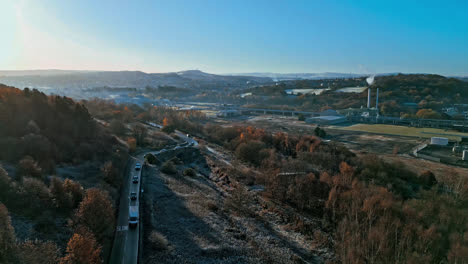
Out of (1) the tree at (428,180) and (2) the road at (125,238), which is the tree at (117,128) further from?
(1) the tree at (428,180)

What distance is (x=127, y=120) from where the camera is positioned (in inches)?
1620

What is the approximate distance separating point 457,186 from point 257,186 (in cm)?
1137

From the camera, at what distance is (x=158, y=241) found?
418 inches


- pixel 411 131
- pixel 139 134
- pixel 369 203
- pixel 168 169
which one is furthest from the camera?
pixel 411 131

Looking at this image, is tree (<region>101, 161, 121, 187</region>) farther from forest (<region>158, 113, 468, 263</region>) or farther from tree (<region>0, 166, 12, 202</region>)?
forest (<region>158, 113, 468, 263</region>)

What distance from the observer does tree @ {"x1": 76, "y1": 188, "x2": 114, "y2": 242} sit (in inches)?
383

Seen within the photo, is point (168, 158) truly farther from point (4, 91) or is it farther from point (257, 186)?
point (4, 91)

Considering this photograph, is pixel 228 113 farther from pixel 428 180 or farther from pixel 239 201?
pixel 239 201

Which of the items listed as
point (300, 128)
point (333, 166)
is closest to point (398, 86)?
point (300, 128)

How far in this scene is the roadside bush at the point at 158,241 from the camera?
10336 millimetres

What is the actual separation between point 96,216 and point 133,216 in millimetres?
2012

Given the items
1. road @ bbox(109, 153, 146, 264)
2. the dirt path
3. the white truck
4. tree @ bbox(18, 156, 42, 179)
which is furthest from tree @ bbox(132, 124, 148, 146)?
the white truck

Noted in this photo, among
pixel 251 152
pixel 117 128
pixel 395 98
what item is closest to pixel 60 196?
pixel 251 152

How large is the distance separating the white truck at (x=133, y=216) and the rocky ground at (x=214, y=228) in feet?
1.57
